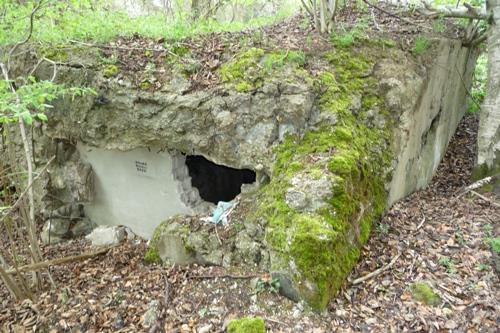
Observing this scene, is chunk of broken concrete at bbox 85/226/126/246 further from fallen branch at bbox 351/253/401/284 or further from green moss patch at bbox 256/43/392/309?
fallen branch at bbox 351/253/401/284

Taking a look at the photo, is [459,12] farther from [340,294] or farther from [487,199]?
[340,294]

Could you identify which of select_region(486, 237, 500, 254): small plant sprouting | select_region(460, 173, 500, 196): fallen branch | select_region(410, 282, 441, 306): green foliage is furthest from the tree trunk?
select_region(410, 282, 441, 306): green foliage

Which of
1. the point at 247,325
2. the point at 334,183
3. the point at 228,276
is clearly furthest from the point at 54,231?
the point at 334,183

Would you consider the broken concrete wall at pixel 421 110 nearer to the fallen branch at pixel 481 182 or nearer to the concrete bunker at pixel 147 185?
the fallen branch at pixel 481 182

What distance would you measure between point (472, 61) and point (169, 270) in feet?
25.5

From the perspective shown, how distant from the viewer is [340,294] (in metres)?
3.61

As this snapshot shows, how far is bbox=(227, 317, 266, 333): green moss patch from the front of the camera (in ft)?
10.5

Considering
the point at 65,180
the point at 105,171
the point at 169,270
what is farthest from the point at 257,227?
the point at 65,180

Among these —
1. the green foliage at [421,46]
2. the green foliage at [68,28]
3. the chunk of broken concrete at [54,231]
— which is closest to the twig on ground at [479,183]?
the green foliage at [421,46]

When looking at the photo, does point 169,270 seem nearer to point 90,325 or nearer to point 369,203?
point 90,325

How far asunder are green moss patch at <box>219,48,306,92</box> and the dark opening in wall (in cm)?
178

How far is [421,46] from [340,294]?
12.6ft

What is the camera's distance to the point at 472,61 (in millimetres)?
8383

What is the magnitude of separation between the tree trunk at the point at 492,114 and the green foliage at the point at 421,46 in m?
0.80
